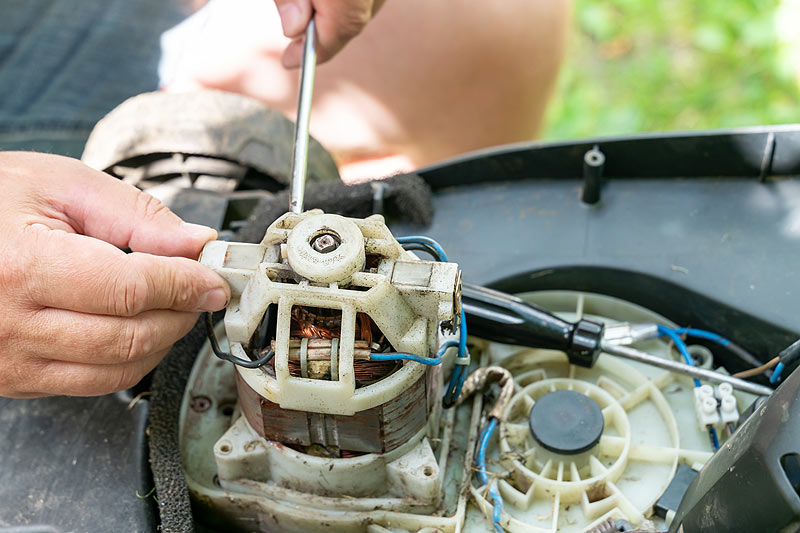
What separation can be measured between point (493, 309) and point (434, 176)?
295mm

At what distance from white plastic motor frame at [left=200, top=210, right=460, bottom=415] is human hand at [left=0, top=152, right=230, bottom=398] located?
5cm

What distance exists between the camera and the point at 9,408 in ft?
3.19

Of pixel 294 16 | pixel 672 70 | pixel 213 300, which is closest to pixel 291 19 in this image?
pixel 294 16

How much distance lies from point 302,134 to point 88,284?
345 mm

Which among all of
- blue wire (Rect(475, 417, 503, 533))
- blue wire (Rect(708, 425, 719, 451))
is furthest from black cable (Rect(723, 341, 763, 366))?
blue wire (Rect(475, 417, 503, 533))

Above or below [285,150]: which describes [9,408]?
below

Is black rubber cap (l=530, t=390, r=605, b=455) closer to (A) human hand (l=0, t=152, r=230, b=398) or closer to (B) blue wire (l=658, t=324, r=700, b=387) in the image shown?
(B) blue wire (l=658, t=324, r=700, b=387)

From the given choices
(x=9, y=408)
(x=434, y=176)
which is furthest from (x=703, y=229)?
(x=9, y=408)

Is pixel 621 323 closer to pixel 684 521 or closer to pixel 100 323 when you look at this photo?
pixel 684 521

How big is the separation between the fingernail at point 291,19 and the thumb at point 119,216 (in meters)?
0.39

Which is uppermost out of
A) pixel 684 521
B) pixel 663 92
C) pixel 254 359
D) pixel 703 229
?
pixel 663 92

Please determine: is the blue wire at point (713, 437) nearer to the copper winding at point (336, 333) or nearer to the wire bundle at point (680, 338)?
the wire bundle at point (680, 338)

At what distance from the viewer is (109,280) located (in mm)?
769

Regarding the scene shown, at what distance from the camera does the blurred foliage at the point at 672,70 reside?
7.68 ft
